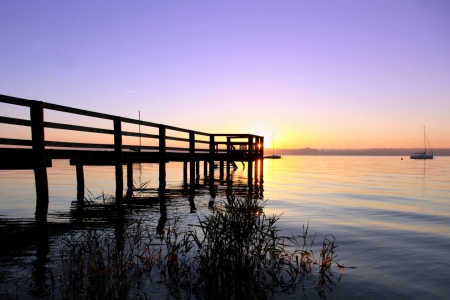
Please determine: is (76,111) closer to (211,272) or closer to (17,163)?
(17,163)

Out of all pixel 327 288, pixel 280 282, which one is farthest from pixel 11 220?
pixel 327 288

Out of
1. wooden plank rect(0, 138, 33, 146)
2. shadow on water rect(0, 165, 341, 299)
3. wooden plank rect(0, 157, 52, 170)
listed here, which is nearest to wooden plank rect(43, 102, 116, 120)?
wooden plank rect(0, 138, 33, 146)

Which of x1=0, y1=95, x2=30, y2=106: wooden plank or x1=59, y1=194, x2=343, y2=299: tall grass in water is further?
x1=0, y1=95, x2=30, y2=106: wooden plank

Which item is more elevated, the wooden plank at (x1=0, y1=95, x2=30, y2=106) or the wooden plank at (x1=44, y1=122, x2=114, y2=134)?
the wooden plank at (x1=0, y1=95, x2=30, y2=106)

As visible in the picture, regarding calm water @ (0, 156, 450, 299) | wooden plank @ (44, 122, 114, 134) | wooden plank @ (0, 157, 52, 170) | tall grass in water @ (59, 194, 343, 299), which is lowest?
calm water @ (0, 156, 450, 299)

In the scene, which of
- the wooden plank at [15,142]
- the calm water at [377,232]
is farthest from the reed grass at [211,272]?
the wooden plank at [15,142]

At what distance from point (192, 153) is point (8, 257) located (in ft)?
39.6

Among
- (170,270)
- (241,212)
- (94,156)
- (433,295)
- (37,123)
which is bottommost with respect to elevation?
(433,295)

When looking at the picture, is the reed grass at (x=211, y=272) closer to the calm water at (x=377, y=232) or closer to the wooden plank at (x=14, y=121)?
the calm water at (x=377, y=232)

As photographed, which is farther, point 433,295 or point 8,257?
point 8,257

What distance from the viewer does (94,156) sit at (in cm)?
1026

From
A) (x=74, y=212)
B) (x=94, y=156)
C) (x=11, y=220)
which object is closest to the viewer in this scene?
(x=11, y=220)

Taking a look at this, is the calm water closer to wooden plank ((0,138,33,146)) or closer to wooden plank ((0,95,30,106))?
wooden plank ((0,138,33,146))

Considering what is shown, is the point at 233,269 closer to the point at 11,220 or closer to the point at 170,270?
the point at 170,270
